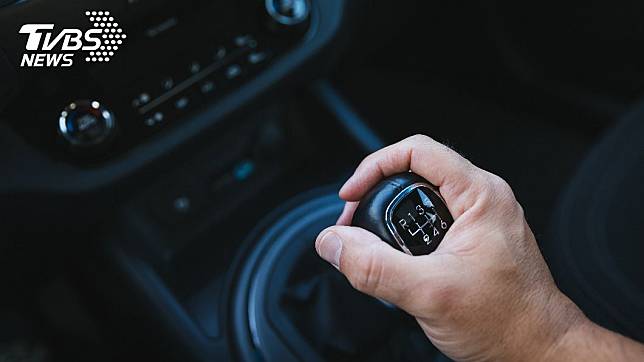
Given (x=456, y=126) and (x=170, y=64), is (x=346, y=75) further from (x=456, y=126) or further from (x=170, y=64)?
(x=170, y=64)

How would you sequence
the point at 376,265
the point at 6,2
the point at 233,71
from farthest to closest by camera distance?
the point at 233,71
the point at 6,2
the point at 376,265

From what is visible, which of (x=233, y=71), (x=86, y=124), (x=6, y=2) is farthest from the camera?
(x=233, y=71)

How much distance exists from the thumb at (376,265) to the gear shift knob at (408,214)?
0.07 ft

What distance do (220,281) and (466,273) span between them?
0.49m

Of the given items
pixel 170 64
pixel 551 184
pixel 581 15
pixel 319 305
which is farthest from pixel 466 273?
pixel 581 15

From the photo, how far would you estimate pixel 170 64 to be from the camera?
0.94m

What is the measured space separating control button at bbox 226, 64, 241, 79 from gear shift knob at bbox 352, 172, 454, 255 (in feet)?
1.10

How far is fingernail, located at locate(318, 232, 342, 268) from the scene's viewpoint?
2.36 feet

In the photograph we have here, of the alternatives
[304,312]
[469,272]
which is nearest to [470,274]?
[469,272]

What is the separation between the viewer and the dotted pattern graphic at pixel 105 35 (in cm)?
85

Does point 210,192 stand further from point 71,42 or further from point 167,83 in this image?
point 71,42

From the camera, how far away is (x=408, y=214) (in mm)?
746

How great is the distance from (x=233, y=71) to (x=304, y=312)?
347 mm

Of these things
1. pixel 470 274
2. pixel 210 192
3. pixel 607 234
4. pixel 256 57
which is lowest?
pixel 607 234
